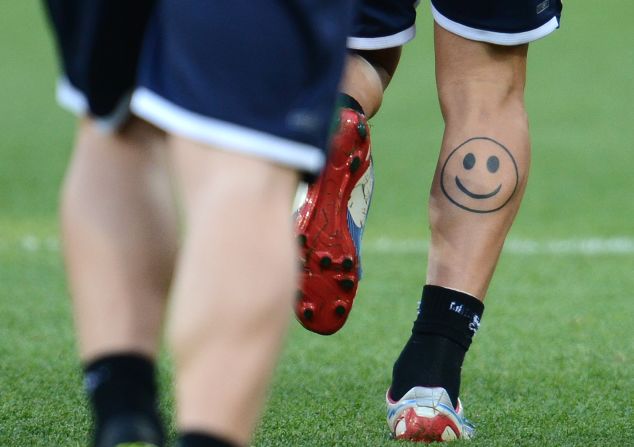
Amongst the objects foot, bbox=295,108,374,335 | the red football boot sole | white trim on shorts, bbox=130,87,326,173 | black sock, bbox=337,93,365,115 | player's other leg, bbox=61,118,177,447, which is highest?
white trim on shorts, bbox=130,87,326,173

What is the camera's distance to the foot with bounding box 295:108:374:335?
6.02 feet

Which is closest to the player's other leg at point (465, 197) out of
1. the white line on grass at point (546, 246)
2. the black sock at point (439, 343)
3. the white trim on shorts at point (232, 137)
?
the black sock at point (439, 343)

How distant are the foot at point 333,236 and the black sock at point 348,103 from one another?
31mm

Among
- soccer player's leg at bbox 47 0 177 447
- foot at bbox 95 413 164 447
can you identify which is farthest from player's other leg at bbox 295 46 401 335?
foot at bbox 95 413 164 447

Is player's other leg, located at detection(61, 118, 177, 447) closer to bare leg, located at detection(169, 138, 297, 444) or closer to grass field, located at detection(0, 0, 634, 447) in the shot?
bare leg, located at detection(169, 138, 297, 444)

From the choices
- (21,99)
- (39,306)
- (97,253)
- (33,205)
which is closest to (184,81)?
(97,253)

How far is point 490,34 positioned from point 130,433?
999 millimetres

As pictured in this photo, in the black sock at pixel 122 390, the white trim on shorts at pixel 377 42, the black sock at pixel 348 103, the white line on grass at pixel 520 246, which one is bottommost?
the white line on grass at pixel 520 246

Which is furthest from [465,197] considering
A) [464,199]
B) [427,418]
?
[427,418]

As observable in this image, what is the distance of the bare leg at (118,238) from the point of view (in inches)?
50.0

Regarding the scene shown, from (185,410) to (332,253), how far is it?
2.37ft

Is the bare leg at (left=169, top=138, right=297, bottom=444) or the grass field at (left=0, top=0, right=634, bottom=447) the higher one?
the bare leg at (left=169, top=138, right=297, bottom=444)

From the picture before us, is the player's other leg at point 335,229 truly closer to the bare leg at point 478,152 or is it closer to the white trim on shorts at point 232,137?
the bare leg at point 478,152

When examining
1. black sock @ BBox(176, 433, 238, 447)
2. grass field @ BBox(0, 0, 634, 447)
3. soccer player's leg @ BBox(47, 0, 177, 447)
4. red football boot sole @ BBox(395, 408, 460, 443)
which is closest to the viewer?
black sock @ BBox(176, 433, 238, 447)
